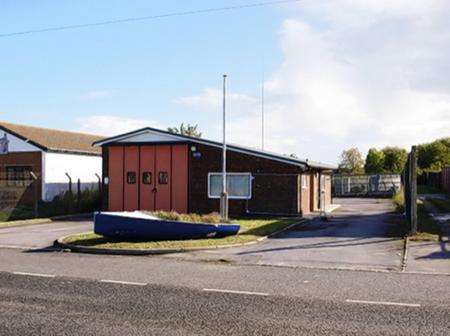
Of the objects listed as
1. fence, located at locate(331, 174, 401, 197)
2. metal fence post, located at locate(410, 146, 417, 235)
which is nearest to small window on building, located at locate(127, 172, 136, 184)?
metal fence post, located at locate(410, 146, 417, 235)

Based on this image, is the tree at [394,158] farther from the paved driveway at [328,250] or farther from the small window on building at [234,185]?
the paved driveway at [328,250]

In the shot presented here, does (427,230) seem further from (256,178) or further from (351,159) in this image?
(351,159)

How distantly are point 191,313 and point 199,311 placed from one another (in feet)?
0.53

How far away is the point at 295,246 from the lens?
14.8 metres

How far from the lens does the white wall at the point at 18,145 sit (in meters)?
31.9

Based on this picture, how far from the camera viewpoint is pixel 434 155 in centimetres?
7338

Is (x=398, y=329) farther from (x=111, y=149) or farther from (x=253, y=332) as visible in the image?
(x=111, y=149)

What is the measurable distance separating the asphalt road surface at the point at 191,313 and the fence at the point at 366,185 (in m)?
39.8

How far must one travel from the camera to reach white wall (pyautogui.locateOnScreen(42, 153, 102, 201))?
31.6 m

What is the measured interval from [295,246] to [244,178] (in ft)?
34.6

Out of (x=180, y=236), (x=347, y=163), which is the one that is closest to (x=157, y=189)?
(x=180, y=236)

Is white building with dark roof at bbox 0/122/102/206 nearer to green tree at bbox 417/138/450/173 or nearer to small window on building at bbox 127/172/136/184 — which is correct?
small window on building at bbox 127/172/136/184

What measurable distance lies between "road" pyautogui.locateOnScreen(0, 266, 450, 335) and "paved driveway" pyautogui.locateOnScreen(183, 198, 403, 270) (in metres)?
2.93

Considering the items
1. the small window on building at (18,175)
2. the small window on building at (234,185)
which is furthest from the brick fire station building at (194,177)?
the small window on building at (18,175)
